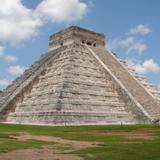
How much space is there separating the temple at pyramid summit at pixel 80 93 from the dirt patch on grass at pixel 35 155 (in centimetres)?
Answer: 2093

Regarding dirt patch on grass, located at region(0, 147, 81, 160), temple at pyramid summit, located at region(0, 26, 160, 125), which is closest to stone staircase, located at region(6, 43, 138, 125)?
temple at pyramid summit, located at region(0, 26, 160, 125)

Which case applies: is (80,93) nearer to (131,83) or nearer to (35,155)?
(131,83)

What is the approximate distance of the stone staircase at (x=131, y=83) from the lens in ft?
151

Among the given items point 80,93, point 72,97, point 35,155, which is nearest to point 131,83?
point 80,93

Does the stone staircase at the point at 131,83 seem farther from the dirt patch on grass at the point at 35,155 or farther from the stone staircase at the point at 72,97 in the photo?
the dirt patch on grass at the point at 35,155

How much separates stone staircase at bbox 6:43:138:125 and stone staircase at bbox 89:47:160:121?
5.99 ft

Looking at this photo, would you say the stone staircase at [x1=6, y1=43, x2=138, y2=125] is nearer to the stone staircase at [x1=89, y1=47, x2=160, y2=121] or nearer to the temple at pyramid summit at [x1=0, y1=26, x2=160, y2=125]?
the temple at pyramid summit at [x1=0, y1=26, x2=160, y2=125]

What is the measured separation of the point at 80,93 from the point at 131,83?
1068 cm

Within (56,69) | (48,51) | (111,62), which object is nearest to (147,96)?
(111,62)

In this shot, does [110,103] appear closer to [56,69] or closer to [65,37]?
[56,69]

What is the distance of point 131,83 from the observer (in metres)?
51.9

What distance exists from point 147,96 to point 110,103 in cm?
640

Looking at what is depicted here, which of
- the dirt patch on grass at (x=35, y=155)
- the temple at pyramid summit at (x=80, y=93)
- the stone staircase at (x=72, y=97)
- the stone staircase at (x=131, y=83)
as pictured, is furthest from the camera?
the stone staircase at (x=131, y=83)

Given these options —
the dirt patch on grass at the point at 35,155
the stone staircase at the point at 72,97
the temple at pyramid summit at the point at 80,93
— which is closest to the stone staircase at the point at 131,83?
the temple at pyramid summit at the point at 80,93
